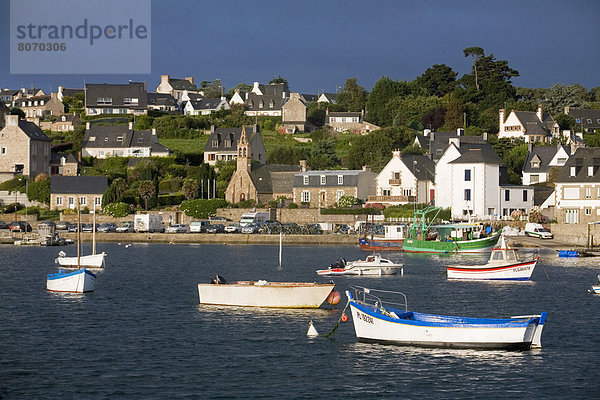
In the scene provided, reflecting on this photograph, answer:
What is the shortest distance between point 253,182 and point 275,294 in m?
62.4

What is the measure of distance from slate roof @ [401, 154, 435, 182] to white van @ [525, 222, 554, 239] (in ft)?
59.2

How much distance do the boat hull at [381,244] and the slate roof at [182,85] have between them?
109 m

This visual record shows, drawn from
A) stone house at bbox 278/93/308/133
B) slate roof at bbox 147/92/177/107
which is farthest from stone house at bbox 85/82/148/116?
stone house at bbox 278/93/308/133

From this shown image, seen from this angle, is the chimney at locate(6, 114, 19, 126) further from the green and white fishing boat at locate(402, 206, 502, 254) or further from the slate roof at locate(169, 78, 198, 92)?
the slate roof at locate(169, 78, 198, 92)

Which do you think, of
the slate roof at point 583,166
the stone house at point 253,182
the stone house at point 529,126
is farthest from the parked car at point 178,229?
the stone house at point 529,126

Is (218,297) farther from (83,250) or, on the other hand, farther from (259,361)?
(83,250)

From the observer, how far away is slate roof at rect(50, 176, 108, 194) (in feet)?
346

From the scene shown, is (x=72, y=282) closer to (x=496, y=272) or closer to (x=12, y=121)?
(x=496, y=272)

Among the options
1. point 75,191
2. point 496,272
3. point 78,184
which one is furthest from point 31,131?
point 496,272

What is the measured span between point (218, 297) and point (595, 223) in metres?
45.2

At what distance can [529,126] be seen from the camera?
117875mm

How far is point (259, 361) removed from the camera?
105ft

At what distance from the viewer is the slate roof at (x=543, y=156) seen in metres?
100

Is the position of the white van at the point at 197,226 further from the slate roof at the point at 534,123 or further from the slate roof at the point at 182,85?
the slate roof at the point at 182,85
